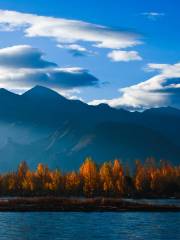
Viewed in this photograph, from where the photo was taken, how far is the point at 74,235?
90125mm

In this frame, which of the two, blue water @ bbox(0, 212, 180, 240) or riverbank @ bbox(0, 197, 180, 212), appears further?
riverbank @ bbox(0, 197, 180, 212)

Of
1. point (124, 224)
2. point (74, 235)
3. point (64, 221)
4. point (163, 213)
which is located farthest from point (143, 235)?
point (163, 213)

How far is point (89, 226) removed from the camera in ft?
340

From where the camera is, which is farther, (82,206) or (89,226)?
(82,206)

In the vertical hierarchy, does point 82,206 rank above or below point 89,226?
above

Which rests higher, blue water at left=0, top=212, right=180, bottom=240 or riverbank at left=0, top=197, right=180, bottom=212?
riverbank at left=0, top=197, right=180, bottom=212

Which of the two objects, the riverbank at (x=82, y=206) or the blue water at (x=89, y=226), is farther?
the riverbank at (x=82, y=206)

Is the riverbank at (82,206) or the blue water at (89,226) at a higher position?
the riverbank at (82,206)

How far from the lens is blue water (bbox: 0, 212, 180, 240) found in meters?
89.0

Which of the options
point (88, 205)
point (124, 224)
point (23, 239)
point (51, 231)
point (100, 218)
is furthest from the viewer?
point (88, 205)

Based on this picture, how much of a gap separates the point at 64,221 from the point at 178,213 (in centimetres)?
3082

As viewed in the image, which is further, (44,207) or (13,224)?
(44,207)

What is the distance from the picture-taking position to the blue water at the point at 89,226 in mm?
89000

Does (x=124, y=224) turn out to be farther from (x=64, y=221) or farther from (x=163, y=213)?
(x=163, y=213)
